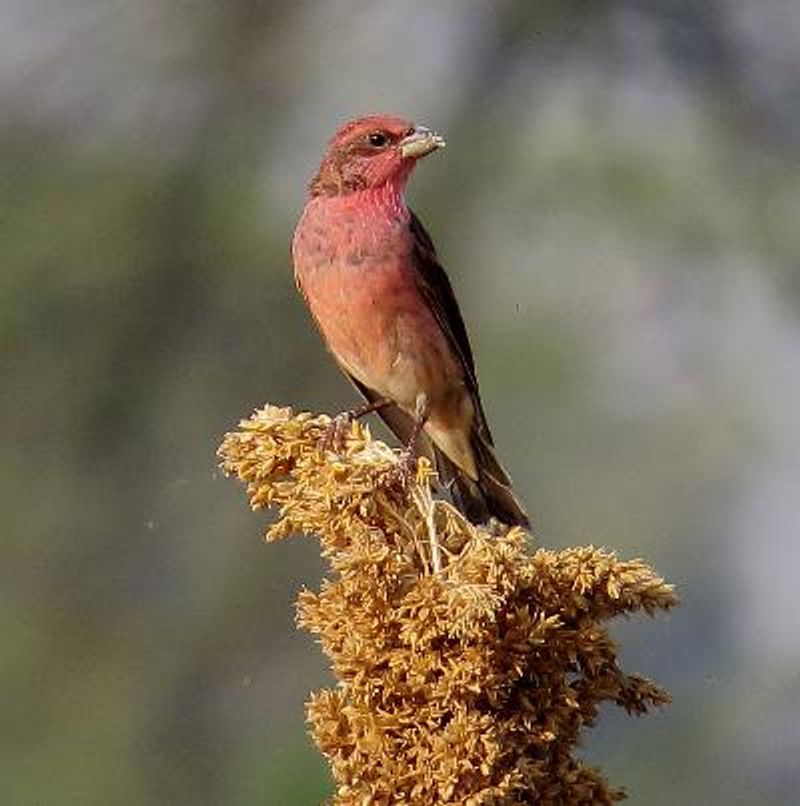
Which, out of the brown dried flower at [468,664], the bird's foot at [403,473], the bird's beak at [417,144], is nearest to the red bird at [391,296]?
the bird's beak at [417,144]

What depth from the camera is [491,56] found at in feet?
18.3

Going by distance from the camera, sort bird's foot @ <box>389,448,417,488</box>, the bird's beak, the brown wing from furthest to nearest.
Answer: the brown wing < the bird's beak < bird's foot @ <box>389,448,417,488</box>

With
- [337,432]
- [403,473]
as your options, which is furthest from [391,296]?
[403,473]

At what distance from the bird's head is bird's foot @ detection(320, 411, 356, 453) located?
48.0 inches

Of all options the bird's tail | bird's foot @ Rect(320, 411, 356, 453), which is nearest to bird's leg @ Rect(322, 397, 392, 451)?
bird's foot @ Rect(320, 411, 356, 453)

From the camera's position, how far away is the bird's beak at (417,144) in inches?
145

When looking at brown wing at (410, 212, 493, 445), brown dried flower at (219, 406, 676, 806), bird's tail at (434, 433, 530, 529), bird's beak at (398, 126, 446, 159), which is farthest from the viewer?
brown wing at (410, 212, 493, 445)

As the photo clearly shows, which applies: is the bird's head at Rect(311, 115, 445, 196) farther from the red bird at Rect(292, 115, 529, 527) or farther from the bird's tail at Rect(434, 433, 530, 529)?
the bird's tail at Rect(434, 433, 530, 529)

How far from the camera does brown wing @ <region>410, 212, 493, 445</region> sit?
153 inches

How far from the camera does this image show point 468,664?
6.68 ft

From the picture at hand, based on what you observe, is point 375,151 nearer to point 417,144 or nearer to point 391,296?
point 417,144

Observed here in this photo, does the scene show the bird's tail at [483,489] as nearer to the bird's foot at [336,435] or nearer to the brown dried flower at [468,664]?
the bird's foot at [336,435]

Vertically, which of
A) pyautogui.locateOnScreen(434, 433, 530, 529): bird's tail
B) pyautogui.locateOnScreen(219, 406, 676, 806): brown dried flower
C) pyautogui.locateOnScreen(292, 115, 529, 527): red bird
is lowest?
pyautogui.locateOnScreen(219, 406, 676, 806): brown dried flower

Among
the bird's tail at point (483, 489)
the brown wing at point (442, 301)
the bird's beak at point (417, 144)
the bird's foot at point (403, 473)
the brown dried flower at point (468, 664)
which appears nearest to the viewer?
the brown dried flower at point (468, 664)
